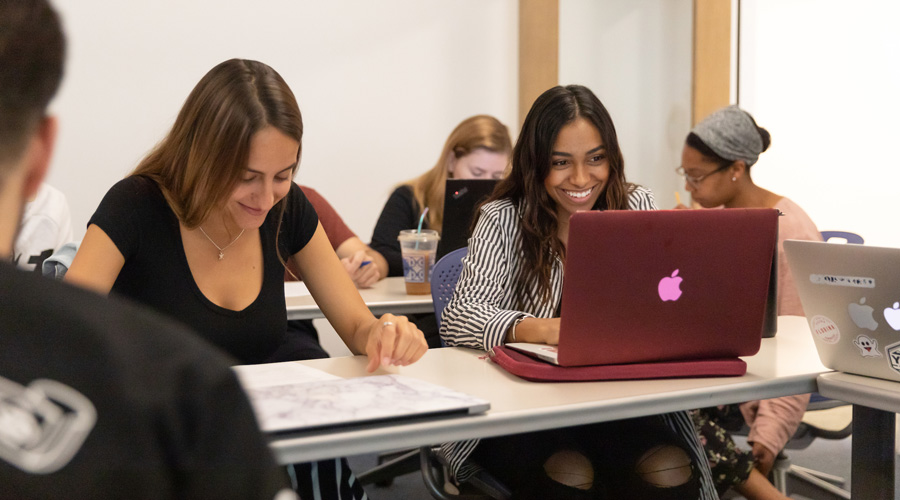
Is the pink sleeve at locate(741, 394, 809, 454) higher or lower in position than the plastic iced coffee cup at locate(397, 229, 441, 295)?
lower

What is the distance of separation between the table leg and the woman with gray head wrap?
0.46 metres

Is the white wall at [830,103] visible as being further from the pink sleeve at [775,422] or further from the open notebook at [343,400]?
the open notebook at [343,400]

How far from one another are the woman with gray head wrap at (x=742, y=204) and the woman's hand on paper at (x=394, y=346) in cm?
87

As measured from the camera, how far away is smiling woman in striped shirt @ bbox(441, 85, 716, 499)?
1445 mm

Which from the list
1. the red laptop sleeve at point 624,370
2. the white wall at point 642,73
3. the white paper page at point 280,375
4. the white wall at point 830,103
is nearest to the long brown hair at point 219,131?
the white paper page at point 280,375

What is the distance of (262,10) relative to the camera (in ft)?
12.3

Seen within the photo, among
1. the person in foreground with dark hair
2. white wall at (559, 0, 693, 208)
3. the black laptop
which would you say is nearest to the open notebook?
the person in foreground with dark hair

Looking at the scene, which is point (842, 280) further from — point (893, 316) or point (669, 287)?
point (669, 287)

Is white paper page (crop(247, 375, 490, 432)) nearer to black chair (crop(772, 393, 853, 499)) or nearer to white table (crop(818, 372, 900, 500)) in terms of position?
white table (crop(818, 372, 900, 500))

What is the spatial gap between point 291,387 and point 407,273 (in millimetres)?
1203

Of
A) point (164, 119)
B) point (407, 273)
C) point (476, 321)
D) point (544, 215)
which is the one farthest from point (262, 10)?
point (476, 321)

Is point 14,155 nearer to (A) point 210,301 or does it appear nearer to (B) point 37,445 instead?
(B) point 37,445

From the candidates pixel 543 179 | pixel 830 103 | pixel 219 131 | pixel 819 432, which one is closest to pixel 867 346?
pixel 543 179

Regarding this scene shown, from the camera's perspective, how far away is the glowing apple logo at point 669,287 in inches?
48.0
